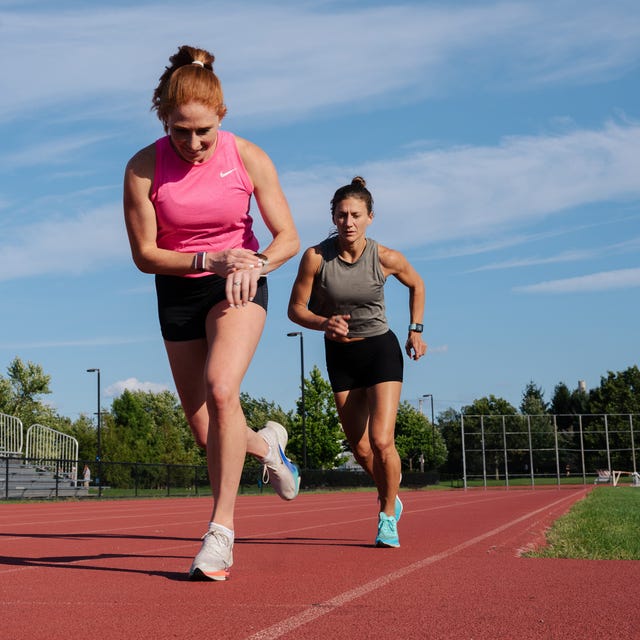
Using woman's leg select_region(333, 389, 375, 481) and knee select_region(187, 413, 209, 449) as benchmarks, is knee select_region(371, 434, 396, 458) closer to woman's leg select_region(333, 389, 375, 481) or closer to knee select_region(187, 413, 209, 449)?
woman's leg select_region(333, 389, 375, 481)

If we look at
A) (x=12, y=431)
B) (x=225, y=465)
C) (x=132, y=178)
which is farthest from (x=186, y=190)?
(x=12, y=431)

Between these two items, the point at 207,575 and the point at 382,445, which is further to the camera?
the point at 382,445

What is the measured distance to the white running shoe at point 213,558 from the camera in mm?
4258

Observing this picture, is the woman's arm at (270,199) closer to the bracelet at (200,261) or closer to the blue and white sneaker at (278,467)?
the bracelet at (200,261)

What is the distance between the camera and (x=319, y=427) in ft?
176

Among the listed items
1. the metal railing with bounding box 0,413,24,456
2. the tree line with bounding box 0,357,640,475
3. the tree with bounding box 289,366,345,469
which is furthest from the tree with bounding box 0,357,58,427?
the metal railing with bounding box 0,413,24,456

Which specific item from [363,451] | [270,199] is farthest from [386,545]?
[270,199]

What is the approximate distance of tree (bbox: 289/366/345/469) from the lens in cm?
5381

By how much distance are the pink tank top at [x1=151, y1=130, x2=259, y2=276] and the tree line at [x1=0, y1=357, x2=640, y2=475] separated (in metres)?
43.5

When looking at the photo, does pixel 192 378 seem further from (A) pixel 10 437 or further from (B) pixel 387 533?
(A) pixel 10 437

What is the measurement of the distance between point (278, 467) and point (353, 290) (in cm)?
150

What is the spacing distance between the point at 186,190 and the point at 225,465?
1408mm

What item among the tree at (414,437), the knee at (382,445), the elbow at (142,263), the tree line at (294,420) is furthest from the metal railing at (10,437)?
the tree at (414,437)

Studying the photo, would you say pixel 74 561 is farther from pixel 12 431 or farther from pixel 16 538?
pixel 12 431
